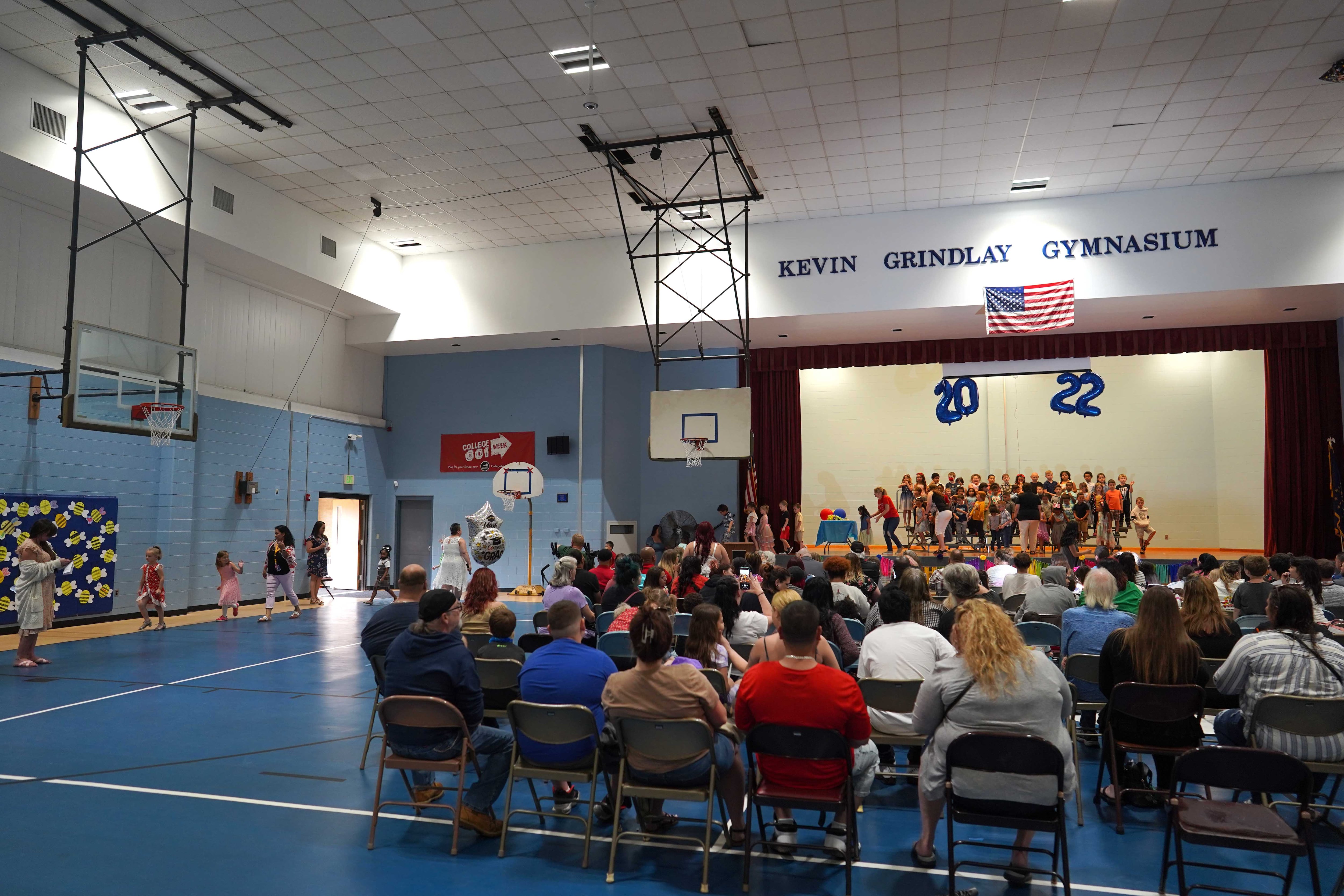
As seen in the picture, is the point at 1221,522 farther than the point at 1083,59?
Yes

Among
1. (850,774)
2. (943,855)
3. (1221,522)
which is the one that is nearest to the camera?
(850,774)

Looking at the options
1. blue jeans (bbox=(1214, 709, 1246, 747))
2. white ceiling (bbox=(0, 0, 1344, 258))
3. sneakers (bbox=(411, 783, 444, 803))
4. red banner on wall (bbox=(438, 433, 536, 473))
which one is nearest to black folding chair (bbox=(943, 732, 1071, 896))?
blue jeans (bbox=(1214, 709, 1246, 747))

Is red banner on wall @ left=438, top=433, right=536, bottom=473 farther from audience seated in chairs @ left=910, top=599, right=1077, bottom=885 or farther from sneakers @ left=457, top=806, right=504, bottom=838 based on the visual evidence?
audience seated in chairs @ left=910, top=599, right=1077, bottom=885

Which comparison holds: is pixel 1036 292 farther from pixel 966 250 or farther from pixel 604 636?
pixel 604 636

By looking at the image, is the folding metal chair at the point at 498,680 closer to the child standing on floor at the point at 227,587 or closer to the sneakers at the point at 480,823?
the sneakers at the point at 480,823

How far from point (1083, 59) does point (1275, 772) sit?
9.12m

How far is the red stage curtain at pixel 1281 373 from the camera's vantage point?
1499 centimetres

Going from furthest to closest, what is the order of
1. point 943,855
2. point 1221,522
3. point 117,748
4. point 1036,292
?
point 1221,522
point 1036,292
point 117,748
point 943,855

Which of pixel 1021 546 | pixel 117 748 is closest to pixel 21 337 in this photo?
pixel 117 748

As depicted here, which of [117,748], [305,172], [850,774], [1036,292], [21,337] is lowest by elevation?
[117,748]

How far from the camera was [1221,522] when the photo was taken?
63.0 ft

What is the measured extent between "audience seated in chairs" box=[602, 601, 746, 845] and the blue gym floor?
44cm

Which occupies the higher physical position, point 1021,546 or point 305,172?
point 305,172

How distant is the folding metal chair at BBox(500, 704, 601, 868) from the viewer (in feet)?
12.4
